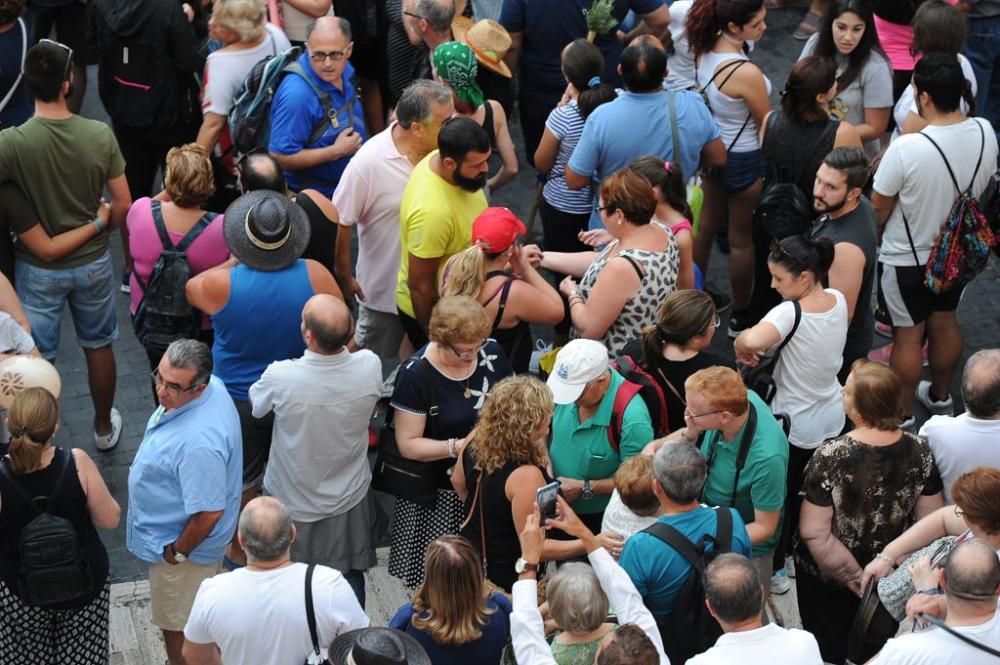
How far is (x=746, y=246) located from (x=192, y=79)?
3311mm

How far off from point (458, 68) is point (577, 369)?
238cm

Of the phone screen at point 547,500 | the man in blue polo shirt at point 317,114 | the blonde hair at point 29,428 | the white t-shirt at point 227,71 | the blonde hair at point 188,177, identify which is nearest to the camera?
the phone screen at point 547,500

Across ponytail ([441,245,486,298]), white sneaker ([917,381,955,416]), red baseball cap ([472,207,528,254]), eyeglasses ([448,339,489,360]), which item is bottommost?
white sneaker ([917,381,955,416])

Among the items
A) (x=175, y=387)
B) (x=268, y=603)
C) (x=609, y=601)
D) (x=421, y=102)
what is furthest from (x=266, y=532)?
(x=421, y=102)

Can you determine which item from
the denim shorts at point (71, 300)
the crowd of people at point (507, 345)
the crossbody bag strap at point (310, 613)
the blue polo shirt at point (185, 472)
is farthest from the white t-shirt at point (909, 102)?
the crossbody bag strap at point (310, 613)

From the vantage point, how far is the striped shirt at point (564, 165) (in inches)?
277

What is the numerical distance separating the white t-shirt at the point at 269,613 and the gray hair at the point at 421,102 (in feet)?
8.76

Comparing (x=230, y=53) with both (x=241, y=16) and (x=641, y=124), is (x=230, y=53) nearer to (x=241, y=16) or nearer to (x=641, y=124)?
(x=241, y=16)

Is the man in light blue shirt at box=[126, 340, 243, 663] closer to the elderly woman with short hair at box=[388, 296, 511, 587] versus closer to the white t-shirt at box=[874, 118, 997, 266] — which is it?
the elderly woman with short hair at box=[388, 296, 511, 587]

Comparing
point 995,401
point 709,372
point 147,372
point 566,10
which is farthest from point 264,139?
point 995,401

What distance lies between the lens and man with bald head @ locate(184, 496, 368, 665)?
4359 mm

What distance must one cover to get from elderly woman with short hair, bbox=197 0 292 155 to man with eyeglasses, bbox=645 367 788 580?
3486mm

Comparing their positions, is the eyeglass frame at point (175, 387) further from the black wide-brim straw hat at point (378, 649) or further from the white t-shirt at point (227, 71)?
the white t-shirt at point (227, 71)

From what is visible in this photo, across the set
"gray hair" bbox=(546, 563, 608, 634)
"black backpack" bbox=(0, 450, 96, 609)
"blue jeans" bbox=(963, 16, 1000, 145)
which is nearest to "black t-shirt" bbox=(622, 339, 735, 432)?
"gray hair" bbox=(546, 563, 608, 634)
